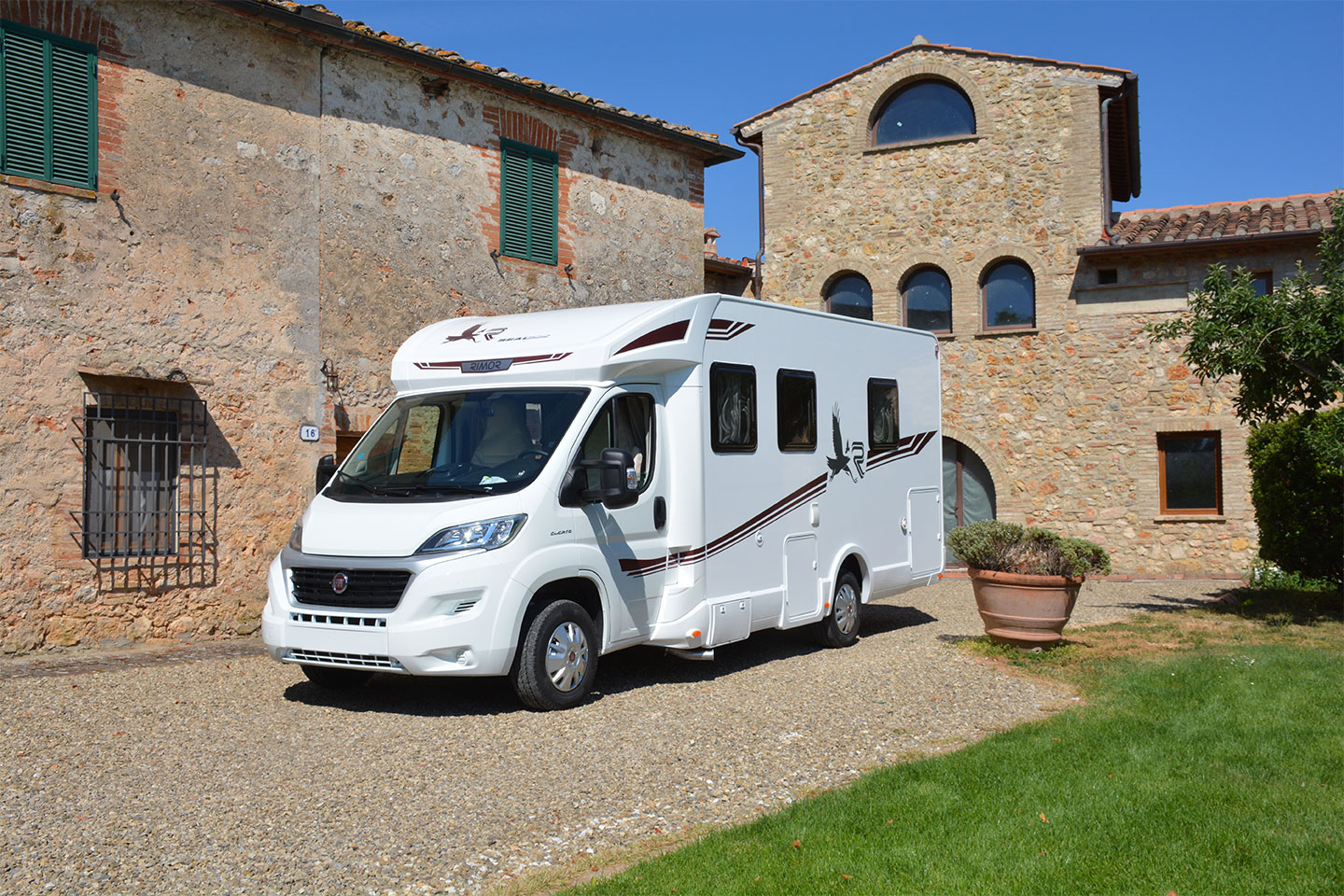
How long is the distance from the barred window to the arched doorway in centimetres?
1166

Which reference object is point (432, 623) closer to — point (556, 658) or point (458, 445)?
point (556, 658)

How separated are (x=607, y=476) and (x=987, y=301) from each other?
486 inches

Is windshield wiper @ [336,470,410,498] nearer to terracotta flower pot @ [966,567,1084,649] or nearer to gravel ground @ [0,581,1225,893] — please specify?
gravel ground @ [0,581,1225,893]

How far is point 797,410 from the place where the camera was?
9.41 metres

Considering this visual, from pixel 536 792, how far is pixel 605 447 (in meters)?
2.79

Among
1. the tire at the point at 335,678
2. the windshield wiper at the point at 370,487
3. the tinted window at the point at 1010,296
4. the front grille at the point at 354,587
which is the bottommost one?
the tire at the point at 335,678

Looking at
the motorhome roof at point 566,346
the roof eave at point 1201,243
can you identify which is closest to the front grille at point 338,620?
the motorhome roof at point 566,346

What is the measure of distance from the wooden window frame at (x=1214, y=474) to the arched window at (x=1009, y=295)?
264 centimetres

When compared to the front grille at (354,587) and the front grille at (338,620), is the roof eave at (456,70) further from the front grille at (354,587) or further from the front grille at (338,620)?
the front grille at (338,620)

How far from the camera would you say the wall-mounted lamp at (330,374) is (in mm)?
11336

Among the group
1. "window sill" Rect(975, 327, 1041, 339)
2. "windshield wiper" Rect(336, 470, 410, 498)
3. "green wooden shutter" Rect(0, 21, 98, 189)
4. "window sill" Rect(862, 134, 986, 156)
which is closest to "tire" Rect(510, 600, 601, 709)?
"windshield wiper" Rect(336, 470, 410, 498)

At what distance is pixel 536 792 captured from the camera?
5.46m

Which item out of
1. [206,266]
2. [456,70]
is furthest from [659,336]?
[456,70]

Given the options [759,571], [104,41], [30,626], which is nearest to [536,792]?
[759,571]
